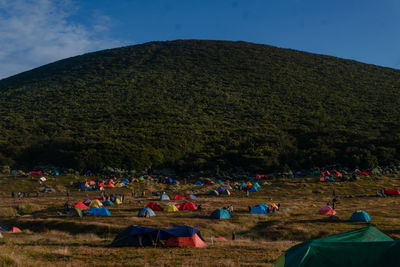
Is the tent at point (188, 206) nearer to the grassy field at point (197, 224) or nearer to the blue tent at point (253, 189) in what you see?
the grassy field at point (197, 224)

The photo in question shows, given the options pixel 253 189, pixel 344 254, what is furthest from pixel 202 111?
pixel 344 254

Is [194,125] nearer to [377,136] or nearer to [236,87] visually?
[236,87]

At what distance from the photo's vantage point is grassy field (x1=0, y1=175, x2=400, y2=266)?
13.0 m

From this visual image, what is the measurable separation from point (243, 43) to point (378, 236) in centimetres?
13997

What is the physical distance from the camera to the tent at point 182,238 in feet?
53.1

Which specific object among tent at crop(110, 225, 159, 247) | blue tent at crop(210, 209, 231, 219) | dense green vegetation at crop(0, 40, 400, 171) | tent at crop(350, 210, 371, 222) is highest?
dense green vegetation at crop(0, 40, 400, 171)

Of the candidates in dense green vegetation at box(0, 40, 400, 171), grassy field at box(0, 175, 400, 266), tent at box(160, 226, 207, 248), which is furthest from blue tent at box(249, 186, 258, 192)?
tent at box(160, 226, 207, 248)

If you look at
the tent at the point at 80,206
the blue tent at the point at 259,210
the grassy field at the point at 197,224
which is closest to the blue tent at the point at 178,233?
the grassy field at the point at 197,224

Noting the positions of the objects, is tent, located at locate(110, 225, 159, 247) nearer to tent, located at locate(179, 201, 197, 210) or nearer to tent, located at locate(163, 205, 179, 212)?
tent, located at locate(163, 205, 179, 212)

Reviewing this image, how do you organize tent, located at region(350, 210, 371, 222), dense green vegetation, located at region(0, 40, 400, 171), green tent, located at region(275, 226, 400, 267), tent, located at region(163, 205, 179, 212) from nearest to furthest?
green tent, located at region(275, 226, 400, 267) → tent, located at region(350, 210, 371, 222) → tent, located at region(163, 205, 179, 212) → dense green vegetation, located at region(0, 40, 400, 171)

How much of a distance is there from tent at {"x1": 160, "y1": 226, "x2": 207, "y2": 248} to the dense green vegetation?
45.8 meters

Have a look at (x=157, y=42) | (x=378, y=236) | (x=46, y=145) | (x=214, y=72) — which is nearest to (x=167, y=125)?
(x=46, y=145)

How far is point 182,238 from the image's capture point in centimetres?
1633

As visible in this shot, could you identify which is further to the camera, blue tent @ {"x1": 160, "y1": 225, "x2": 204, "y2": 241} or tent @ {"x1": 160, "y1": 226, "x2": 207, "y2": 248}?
blue tent @ {"x1": 160, "y1": 225, "x2": 204, "y2": 241}
